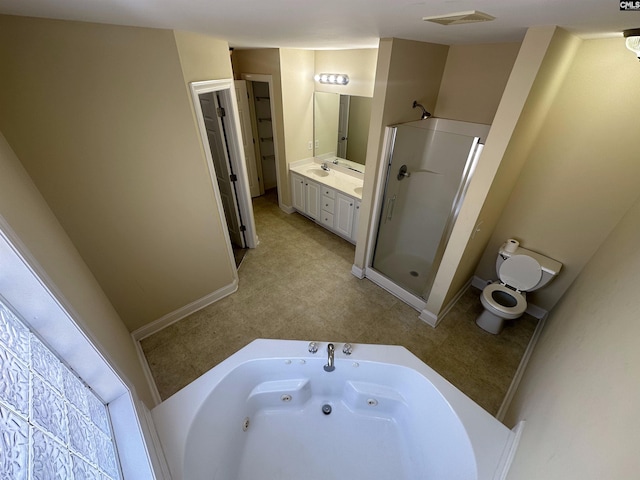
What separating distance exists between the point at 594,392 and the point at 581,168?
196 centimetres

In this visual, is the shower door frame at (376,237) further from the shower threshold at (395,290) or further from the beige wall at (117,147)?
the beige wall at (117,147)

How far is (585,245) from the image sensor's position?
2166mm

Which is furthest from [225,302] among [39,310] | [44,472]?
[44,472]

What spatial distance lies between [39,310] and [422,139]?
2963mm

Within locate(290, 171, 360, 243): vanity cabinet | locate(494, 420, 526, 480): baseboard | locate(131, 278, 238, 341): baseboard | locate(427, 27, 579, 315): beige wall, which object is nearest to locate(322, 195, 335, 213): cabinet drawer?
locate(290, 171, 360, 243): vanity cabinet

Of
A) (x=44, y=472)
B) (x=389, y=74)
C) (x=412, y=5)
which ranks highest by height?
(x=412, y=5)

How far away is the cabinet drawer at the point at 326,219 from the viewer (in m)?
3.71

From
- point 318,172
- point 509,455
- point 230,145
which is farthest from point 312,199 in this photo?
point 509,455

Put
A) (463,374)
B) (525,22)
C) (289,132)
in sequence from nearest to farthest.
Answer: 1. (525,22)
2. (463,374)
3. (289,132)

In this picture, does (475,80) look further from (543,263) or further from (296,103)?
(296,103)

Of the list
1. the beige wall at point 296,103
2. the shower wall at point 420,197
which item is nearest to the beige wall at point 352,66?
the beige wall at point 296,103

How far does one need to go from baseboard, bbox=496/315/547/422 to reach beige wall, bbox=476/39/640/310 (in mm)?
271

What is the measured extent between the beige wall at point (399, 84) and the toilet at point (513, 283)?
141cm

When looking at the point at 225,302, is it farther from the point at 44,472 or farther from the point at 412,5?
the point at 412,5
